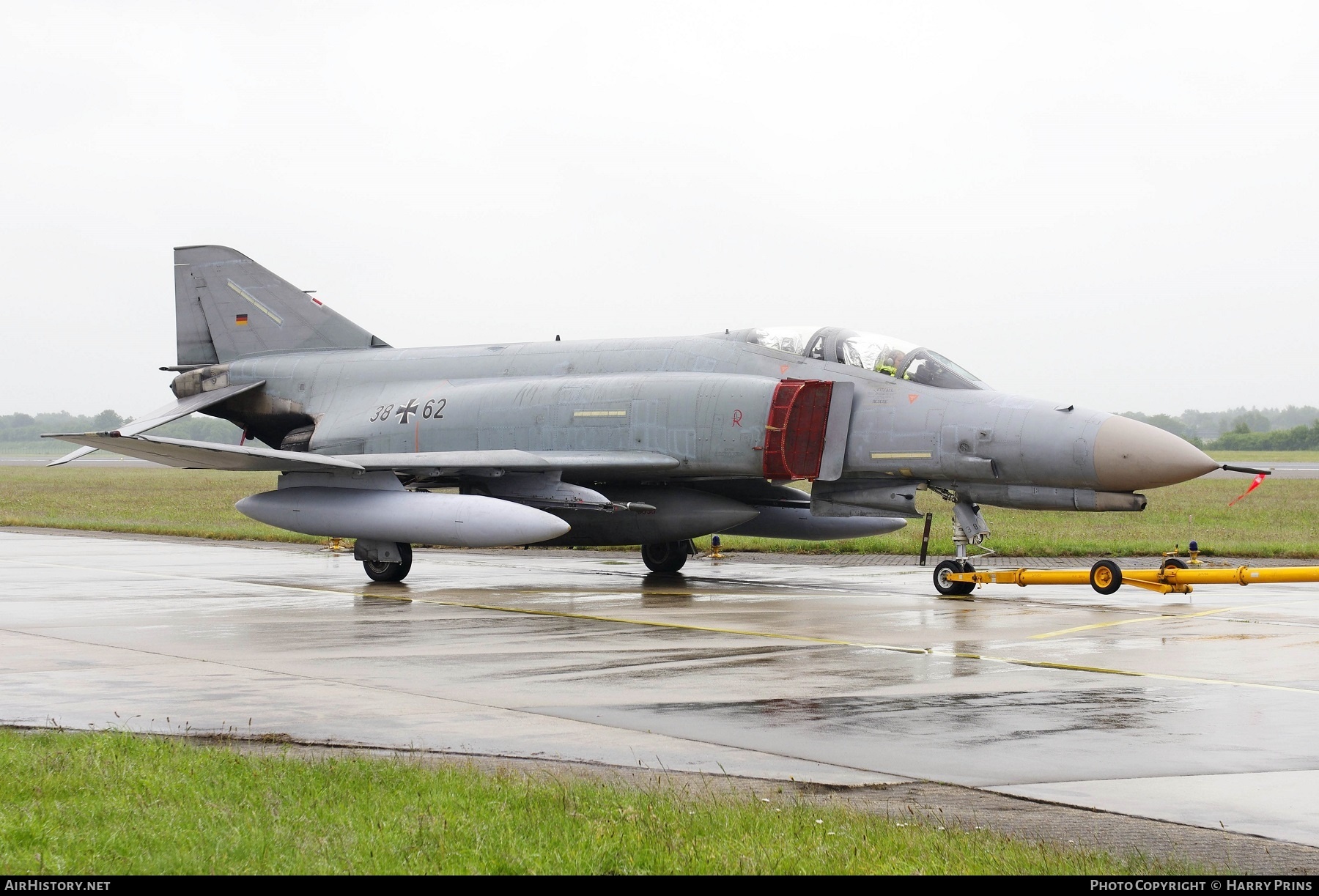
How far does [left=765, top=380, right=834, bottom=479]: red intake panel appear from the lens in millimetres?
15172

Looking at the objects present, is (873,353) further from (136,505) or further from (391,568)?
(136,505)

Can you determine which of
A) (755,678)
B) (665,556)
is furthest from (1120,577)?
(665,556)

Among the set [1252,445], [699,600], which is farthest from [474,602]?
[1252,445]

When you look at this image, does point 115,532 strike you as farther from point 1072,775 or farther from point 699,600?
point 1072,775

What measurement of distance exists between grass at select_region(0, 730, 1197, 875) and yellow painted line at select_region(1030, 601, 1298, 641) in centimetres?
648

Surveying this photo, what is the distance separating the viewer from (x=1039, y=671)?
9.03 m

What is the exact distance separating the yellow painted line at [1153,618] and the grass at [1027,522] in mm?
6336

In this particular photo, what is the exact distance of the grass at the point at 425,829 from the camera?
14.4 ft

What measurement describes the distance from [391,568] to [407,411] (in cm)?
259

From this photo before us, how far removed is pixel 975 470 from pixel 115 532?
20.2m

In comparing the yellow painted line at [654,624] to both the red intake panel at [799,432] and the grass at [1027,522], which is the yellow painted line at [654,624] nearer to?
the red intake panel at [799,432]

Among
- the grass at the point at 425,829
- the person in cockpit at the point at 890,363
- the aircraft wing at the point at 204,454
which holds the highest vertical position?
the person in cockpit at the point at 890,363

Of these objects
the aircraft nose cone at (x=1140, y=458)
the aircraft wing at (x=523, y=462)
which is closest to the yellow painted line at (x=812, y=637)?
the aircraft nose cone at (x=1140, y=458)

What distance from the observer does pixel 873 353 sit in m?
15.4
